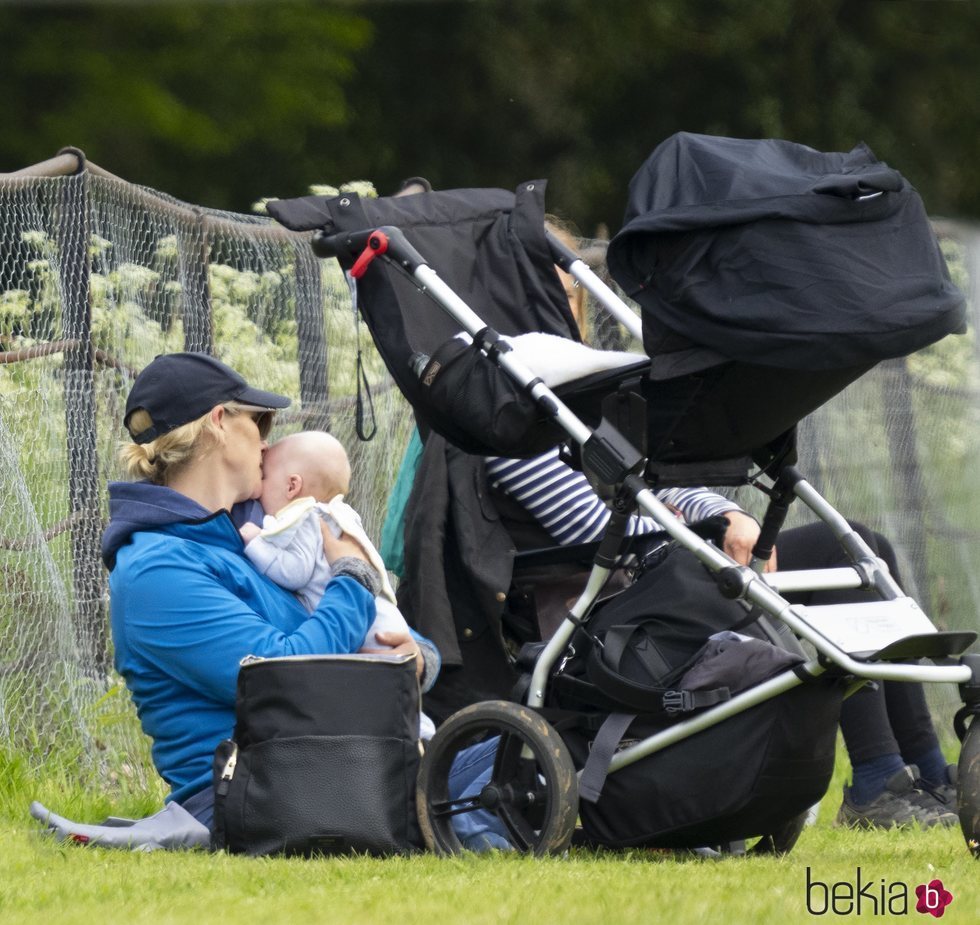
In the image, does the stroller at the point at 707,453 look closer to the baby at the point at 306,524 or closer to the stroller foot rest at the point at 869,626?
the stroller foot rest at the point at 869,626

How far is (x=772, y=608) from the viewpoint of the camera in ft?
11.7

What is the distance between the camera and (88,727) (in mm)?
4941

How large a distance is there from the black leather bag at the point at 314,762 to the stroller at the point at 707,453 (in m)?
0.11

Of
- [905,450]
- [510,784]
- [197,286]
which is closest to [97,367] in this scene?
[197,286]

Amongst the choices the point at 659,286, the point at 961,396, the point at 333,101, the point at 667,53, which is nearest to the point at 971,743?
the point at 659,286

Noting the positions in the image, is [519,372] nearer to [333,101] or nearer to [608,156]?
[333,101]

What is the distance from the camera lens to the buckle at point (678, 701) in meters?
3.69

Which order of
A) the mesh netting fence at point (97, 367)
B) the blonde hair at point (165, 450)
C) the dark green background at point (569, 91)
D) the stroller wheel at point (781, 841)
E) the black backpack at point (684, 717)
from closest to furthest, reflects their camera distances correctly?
1. the black backpack at point (684, 717)
2. the stroller wheel at point (781, 841)
3. the blonde hair at point (165, 450)
4. the mesh netting fence at point (97, 367)
5. the dark green background at point (569, 91)

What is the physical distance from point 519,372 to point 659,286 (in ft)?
1.15

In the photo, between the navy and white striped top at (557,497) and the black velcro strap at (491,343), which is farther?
the navy and white striped top at (557,497)

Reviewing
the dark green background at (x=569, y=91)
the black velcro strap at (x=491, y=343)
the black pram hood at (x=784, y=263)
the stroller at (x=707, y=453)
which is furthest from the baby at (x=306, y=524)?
the dark green background at (x=569, y=91)

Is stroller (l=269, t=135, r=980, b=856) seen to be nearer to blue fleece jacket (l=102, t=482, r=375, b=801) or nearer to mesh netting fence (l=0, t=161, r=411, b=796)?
blue fleece jacket (l=102, t=482, r=375, b=801)

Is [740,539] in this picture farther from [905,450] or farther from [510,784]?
[905,450]

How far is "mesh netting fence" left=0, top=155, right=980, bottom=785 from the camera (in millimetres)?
4863
